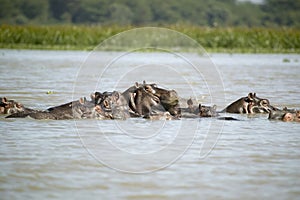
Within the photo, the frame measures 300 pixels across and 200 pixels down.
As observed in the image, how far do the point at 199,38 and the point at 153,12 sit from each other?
194 feet

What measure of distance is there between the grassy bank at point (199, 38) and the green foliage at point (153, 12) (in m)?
47.0

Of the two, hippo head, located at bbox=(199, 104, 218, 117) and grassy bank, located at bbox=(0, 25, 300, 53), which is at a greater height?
grassy bank, located at bbox=(0, 25, 300, 53)

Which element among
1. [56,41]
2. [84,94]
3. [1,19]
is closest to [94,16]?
[1,19]

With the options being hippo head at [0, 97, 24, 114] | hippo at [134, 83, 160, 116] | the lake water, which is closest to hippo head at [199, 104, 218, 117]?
the lake water

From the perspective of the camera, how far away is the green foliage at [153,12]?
289 feet

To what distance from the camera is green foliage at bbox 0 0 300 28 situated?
88188mm

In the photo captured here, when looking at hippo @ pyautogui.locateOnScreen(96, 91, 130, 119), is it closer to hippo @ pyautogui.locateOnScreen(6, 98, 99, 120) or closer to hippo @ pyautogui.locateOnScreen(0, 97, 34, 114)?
hippo @ pyautogui.locateOnScreen(6, 98, 99, 120)

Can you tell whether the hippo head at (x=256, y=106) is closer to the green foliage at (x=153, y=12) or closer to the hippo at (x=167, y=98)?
the hippo at (x=167, y=98)

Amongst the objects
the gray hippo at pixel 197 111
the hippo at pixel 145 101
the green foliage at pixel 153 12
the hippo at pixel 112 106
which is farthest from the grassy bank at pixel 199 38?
the green foliage at pixel 153 12

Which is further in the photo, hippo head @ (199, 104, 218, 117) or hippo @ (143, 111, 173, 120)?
hippo head @ (199, 104, 218, 117)

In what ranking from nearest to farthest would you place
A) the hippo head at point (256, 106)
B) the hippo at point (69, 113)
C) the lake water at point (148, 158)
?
the lake water at point (148, 158)
the hippo at point (69, 113)
the hippo head at point (256, 106)

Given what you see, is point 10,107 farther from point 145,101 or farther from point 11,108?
point 145,101

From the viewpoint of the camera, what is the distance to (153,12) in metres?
95.8

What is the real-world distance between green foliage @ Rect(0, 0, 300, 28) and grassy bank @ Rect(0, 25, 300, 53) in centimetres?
4699
